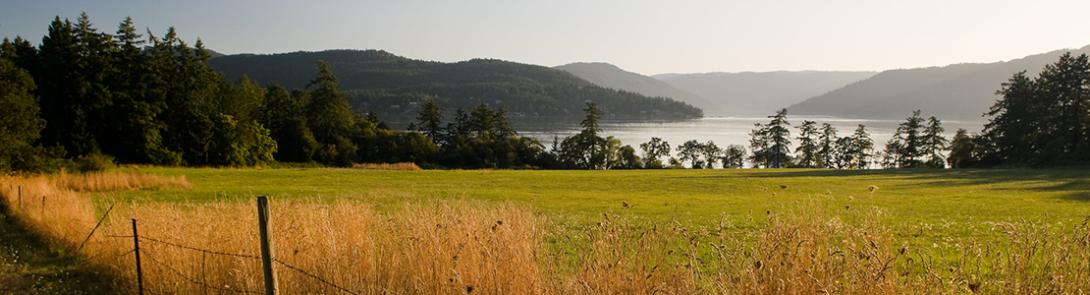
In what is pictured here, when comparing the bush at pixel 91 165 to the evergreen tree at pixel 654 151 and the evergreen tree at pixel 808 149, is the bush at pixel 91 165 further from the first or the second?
the evergreen tree at pixel 808 149

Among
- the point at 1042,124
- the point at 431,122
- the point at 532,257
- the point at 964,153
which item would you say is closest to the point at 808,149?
the point at 964,153

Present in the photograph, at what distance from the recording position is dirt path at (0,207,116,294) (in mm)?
9484

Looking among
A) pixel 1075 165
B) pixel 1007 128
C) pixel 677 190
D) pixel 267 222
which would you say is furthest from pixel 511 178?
pixel 1007 128

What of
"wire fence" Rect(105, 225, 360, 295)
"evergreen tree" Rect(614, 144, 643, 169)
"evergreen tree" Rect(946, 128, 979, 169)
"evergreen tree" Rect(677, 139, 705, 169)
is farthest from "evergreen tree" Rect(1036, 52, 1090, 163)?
"wire fence" Rect(105, 225, 360, 295)

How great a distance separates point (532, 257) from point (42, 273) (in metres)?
9.03

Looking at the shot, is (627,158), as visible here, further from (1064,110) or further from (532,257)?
(532,257)

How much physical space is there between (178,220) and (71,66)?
5267 centimetres

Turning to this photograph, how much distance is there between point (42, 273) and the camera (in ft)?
34.3

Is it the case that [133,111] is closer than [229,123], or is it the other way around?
[133,111]

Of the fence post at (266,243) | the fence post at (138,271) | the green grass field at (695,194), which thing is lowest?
the green grass field at (695,194)

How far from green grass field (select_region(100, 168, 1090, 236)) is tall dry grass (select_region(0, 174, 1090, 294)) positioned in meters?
4.28

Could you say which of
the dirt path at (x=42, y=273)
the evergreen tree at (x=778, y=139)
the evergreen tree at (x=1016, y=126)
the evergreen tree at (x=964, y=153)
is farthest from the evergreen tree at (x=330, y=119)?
the evergreen tree at (x=1016, y=126)

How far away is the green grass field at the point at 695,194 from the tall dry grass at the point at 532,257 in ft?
14.0

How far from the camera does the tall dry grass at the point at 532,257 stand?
5.10 metres
